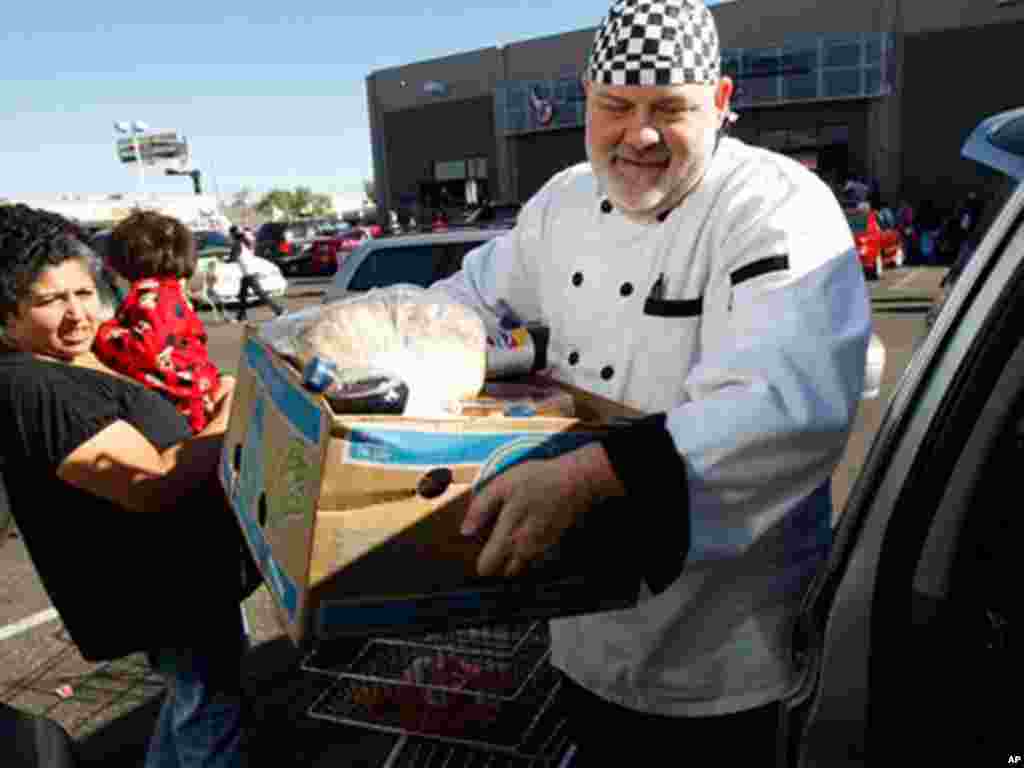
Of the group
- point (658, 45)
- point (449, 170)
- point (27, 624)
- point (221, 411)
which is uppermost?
point (658, 45)

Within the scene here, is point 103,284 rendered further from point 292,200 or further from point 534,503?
point 292,200

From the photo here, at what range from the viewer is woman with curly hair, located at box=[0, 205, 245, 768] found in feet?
6.77

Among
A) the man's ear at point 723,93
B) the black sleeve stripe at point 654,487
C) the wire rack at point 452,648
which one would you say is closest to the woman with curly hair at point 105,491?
the wire rack at point 452,648

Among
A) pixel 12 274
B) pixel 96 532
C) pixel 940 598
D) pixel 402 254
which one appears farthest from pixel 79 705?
pixel 402 254

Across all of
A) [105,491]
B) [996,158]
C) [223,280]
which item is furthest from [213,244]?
[996,158]

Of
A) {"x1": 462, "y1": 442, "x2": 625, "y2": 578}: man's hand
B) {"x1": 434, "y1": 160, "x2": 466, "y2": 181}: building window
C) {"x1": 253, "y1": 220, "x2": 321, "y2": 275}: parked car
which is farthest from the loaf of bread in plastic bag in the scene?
{"x1": 434, "y1": 160, "x2": 466, "y2": 181}: building window

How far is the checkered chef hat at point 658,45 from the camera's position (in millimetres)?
1460

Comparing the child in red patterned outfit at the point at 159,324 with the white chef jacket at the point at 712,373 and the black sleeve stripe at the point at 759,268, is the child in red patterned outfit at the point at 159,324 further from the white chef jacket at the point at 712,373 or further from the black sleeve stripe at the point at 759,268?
the black sleeve stripe at the point at 759,268

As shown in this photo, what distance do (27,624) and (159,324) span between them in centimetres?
220

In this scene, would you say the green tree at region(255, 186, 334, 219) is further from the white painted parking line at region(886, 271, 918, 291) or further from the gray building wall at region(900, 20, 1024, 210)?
the white painted parking line at region(886, 271, 918, 291)

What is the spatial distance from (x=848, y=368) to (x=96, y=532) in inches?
69.3

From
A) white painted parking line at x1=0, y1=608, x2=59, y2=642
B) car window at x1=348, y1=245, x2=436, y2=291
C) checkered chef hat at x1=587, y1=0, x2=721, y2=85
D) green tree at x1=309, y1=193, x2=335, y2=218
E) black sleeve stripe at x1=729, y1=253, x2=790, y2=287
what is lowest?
green tree at x1=309, y1=193, x2=335, y2=218

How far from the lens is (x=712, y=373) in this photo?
4.24 feet

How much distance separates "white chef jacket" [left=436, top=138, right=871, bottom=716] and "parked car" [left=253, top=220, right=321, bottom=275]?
25279 millimetres
